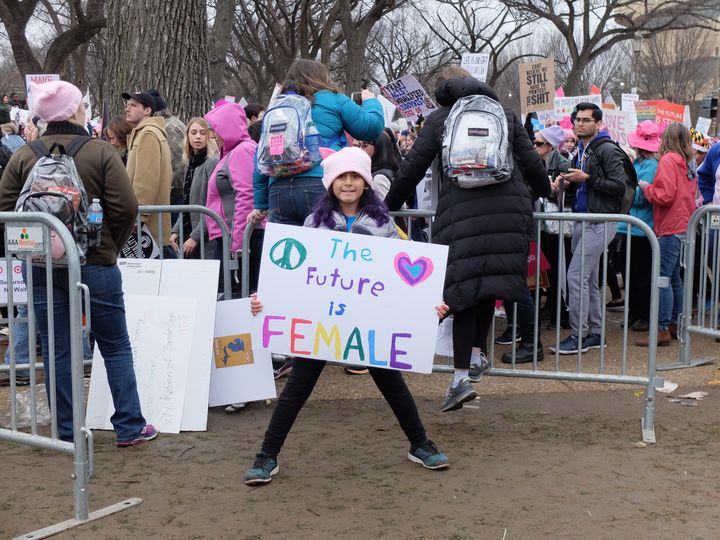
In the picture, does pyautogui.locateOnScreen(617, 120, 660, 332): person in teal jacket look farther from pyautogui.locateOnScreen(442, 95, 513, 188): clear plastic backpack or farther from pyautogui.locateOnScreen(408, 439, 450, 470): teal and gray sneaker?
pyautogui.locateOnScreen(408, 439, 450, 470): teal and gray sneaker

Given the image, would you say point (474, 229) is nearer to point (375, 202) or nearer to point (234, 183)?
point (375, 202)

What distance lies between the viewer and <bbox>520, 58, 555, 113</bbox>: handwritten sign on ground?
10.6 m

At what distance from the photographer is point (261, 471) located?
15.5 feet

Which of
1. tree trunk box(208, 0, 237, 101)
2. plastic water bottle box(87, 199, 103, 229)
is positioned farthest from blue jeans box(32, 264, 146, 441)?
tree trunk box(208, 0, 237, 101)

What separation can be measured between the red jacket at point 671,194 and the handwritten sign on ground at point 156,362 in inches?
168

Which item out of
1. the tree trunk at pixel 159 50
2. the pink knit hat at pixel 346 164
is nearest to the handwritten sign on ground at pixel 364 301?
the pink knit hat at pixel 346 164

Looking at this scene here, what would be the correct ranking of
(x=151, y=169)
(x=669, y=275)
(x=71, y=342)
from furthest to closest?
(x=669, y=275) → (x=151, y=169) → (x=71, y=342)

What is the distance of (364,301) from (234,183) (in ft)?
7.72

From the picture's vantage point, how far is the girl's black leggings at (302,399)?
15.6ft

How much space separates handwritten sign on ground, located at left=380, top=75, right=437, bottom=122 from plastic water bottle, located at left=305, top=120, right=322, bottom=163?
11.9ft

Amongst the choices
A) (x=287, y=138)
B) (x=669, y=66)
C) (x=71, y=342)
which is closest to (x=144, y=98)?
(x=287, y=138)

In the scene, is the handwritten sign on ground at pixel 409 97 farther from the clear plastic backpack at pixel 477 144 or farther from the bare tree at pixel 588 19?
the bare tree at pixel 588 19

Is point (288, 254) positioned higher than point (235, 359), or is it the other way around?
point (288, 254)

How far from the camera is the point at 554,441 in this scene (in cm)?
543
